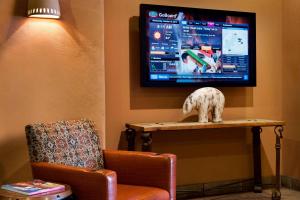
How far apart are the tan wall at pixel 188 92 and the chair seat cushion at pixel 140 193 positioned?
3.66ft

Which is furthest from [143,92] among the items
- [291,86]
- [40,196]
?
[40,196]

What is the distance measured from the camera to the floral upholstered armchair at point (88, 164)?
101 inches

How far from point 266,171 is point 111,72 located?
6.57 ft

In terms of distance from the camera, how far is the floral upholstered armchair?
8.41ft

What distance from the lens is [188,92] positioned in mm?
4223

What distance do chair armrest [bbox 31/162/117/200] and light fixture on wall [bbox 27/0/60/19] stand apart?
3.53ft

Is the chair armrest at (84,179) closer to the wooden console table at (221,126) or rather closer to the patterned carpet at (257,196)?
the wooden console table at (221,126)

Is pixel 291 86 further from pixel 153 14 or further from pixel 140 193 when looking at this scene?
pixel 140 193

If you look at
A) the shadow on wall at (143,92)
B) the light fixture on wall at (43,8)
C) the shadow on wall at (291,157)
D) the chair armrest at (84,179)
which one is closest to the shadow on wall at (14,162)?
the chair armrest at (84,179)

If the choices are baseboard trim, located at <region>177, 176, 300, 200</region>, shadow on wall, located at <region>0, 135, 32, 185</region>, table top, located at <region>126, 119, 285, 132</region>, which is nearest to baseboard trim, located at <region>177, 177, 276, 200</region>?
baseboard trim, located at <region>177, 176, 300, 200</region>

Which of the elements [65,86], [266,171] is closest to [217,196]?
[266,171]

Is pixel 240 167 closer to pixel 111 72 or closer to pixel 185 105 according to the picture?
pixel 185 105

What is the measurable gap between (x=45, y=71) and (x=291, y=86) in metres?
2.59

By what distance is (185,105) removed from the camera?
153 inches
